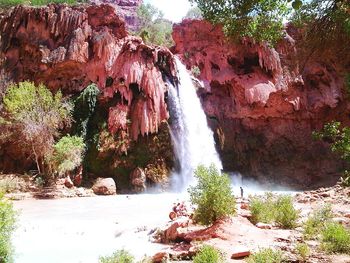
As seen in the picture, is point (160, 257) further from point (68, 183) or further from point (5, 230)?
point (68, 183)

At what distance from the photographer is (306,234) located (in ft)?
30.8

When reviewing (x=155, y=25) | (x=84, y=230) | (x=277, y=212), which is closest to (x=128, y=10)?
(x=155, y=25)

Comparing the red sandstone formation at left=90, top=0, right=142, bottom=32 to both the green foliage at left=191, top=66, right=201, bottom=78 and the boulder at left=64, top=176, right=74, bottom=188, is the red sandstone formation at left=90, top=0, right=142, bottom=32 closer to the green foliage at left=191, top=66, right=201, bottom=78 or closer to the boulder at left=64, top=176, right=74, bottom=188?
the green foliage at left=191, top=66, right=201, bottom=78

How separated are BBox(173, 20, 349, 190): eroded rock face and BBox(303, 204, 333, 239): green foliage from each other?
58.4ft

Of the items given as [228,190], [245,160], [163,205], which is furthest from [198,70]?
[228,190]

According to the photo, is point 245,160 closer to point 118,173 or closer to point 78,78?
point 118,173

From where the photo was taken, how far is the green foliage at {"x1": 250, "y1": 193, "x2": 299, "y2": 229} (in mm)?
10797

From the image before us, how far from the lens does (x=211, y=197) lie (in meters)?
10.1

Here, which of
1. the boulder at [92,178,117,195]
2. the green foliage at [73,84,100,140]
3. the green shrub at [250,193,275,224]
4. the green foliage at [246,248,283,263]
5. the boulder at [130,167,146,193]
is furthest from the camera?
the green foliage at [73,84,100,140]

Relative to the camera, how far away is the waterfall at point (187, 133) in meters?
26.2

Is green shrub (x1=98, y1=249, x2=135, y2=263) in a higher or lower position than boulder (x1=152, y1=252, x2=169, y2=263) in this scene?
higher

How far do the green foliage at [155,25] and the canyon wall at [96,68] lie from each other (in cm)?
1857

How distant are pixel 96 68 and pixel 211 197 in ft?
61.9

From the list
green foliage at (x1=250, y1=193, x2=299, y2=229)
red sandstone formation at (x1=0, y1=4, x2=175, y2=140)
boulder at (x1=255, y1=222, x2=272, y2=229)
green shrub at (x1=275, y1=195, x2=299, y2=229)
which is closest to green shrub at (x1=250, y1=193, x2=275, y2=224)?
green foliage at (x1=250, y1=193, x2=299, y2=229)
